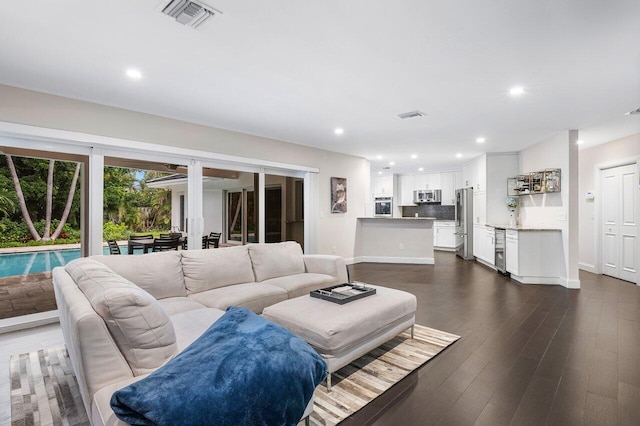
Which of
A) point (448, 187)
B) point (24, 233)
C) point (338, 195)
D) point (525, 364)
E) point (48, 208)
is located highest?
point (448, 187)

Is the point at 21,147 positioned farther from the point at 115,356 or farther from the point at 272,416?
the point at 272,416

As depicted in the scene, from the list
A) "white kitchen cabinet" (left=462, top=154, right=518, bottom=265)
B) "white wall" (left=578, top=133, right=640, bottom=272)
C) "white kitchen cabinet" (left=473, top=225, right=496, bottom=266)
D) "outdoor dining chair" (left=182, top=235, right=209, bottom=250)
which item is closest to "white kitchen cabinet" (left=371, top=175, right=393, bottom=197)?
"white kitchen cabinet" (left=473, top=225, right=496, bottom=266)

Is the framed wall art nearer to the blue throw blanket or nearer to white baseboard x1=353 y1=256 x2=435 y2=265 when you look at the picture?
white baseboard x1=353 y1=256 x2=435 y2=265

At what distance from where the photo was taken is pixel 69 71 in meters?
3.01

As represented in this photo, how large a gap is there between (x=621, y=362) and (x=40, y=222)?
233 inches

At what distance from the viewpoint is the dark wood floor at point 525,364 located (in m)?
1.95

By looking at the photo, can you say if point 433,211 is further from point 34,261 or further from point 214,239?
point 34,261

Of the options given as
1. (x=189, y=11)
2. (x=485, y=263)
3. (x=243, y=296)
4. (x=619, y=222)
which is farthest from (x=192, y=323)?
(x=619, y=222)

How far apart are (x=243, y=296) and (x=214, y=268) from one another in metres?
0.51

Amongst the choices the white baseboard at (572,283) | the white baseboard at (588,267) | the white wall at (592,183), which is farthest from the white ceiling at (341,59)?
the white baseboard at (588,267)

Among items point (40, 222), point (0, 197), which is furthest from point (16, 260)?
point (0, 197)

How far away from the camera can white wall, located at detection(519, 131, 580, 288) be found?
5.05 meters

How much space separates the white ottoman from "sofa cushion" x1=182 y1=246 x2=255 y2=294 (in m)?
0.92

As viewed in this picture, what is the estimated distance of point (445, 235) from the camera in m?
9.62
